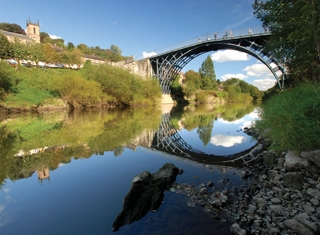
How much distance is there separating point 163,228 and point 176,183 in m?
1.87

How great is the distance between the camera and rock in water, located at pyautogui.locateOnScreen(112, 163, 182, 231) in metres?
3.63

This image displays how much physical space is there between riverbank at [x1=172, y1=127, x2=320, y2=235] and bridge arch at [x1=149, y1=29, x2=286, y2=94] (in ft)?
73.7

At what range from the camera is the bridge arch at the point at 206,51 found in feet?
94.6

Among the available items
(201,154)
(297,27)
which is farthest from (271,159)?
(297,27)

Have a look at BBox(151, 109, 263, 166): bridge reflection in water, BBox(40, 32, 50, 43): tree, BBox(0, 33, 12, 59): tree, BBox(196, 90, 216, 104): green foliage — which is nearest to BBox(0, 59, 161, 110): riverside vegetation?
BBox(0, 33, 12, 59): tree

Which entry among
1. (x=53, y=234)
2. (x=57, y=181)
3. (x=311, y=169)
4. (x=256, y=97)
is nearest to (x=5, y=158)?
(x=57, y=181)

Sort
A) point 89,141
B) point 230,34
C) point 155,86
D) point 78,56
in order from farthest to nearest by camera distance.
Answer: point 78,56, point 155,86, point 230,34, point 89,141

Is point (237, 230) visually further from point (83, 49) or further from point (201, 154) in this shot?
point (83, 49)

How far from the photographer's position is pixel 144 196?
14.0 ft

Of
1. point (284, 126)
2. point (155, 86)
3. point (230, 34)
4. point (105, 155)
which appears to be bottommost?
point (105, 155)

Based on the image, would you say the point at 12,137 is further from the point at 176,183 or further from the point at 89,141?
the point at 176,183

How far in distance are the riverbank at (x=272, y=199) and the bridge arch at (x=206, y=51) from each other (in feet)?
73.7

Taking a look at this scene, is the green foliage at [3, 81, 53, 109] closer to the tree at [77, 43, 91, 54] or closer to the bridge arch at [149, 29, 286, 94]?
the bridge arch at [149, 29, 286, 94]

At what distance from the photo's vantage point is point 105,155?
809cm
